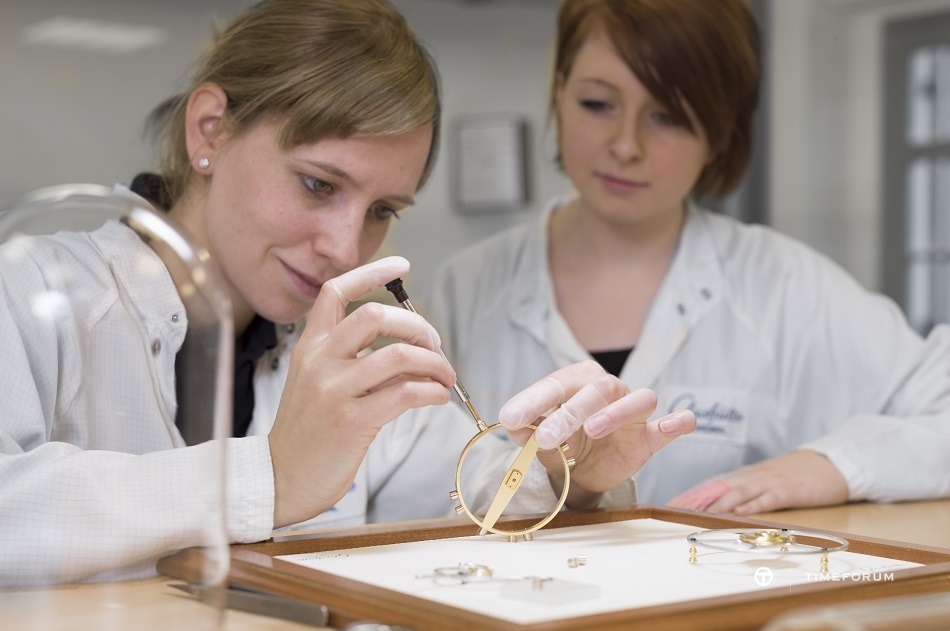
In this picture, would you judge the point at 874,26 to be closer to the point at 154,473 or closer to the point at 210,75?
the point at 210,75

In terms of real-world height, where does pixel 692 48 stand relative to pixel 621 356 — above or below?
above

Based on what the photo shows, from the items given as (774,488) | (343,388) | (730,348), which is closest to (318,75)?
(343,388)

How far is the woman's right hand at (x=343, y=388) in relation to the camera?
3.14ft

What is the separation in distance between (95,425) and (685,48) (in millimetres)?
1165

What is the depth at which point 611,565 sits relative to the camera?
2.84ft

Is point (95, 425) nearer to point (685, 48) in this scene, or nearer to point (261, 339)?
point (261, 339)

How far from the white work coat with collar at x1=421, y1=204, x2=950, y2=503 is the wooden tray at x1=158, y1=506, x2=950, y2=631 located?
0.81 meters

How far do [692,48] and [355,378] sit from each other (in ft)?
3.39

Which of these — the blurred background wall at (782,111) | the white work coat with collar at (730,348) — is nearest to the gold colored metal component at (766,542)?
the white work coat with collar at (730,348)

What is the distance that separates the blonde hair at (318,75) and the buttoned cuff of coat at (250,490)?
38cm

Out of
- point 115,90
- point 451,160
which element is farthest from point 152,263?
point 451,160

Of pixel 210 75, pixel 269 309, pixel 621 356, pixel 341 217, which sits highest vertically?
pixel 210 75

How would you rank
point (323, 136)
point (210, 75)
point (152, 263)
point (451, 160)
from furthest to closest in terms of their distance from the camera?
1. point (451, 160)
2. point (210, 75)
3. point (323, 136)
4. point (152, 263)

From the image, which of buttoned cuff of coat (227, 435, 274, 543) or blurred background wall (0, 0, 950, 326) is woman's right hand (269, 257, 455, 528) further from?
blurred background wall (0, 0, 950, 326)
